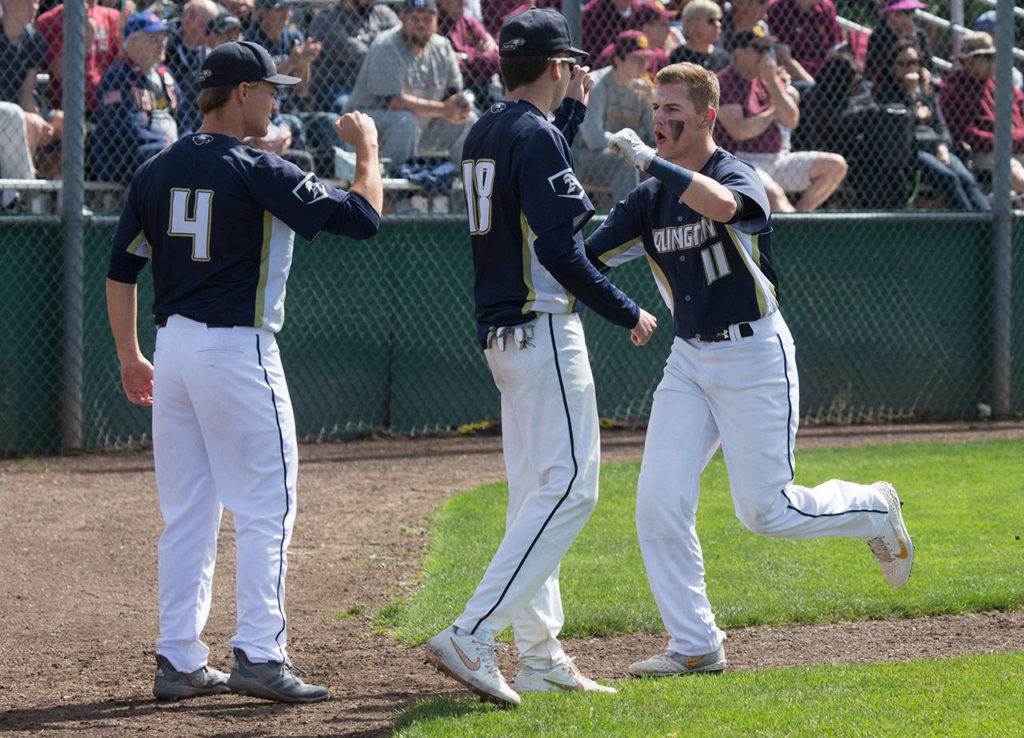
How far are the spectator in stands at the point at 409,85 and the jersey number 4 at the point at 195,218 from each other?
533cm

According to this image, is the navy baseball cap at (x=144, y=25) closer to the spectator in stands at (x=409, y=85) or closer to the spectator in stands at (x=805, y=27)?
the spectator in stands at (x=409, y=85)

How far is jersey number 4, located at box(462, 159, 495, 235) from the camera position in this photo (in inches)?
155

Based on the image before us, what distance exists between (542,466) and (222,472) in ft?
3.48

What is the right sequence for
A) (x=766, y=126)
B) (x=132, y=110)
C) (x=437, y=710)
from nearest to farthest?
(x=437, y=710) < (x=132, y=110) < (x=766, y=126)

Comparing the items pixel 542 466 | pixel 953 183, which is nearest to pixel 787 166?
pixel 953 183

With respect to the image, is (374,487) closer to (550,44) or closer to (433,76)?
(433,76)

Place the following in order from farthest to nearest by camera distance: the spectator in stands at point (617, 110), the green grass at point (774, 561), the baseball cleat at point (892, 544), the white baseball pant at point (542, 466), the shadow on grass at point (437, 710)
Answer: the spectator in stands at point (617, 110) < the green grass at point (774, 561) < the baseball cleat at point (892, 544) < the white baseball pant at point (542, 466) < the shadow on grass at point (437, 710)

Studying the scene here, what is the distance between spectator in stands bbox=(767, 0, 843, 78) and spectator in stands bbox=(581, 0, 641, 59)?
1792 millimetres

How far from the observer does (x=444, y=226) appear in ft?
30.8

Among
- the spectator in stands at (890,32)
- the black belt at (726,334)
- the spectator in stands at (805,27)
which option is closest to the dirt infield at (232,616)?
the black belt at (726,334)

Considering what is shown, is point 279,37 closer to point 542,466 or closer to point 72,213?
point 72,213

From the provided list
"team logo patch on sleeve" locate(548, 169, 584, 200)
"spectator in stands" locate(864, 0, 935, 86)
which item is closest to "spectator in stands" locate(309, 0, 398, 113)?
"spectator in stands" locate(864, 0, 935, 86)

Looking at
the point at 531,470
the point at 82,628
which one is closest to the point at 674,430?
the point at 531,470

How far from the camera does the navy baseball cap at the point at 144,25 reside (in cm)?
862
